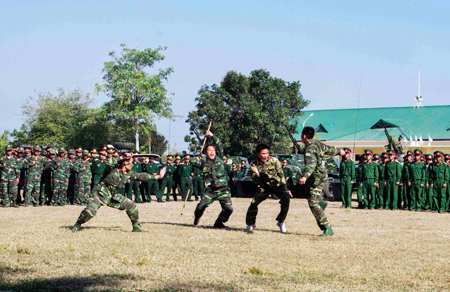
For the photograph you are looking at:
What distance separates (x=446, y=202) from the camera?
18.0 metres

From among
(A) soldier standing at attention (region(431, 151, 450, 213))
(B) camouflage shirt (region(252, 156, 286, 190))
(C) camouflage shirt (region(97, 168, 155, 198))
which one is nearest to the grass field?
(C) camouflage shirt (region(97, 168, 155, 198))

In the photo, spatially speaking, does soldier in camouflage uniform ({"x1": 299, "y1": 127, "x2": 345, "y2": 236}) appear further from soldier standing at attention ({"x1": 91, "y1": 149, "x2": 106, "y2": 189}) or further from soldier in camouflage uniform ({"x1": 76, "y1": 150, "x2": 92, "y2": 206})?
soldier standing at attention ({"x1": 91, "y1": 149, "x2": 106, "y2": 189})

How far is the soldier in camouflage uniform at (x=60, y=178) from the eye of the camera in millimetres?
18250

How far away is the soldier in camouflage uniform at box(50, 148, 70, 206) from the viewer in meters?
18.2

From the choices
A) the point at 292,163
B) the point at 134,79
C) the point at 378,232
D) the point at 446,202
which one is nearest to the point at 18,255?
the point at 378,232

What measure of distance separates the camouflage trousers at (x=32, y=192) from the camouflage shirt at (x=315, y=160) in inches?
415

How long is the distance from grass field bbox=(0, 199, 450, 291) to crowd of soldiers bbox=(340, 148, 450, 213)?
562cm

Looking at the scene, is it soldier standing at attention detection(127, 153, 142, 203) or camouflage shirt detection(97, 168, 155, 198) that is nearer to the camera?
camouflage shirt detection(97, 168, 155, 198)

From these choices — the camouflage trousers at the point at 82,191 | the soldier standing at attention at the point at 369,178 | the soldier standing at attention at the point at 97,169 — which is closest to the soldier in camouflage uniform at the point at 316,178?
the soldier standing at attention at the point at 369,178

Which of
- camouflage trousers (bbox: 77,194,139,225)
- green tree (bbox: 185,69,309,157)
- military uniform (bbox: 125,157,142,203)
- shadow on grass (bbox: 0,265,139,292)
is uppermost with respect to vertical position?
green tree (bbox: 185,69,309,157)

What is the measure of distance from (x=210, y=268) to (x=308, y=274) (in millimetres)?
1219

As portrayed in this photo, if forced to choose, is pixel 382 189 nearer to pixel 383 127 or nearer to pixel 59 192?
pixel 59 192

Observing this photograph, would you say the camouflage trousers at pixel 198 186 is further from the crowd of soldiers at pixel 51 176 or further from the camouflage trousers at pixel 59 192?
the camouflage trousers at pixel 59 192

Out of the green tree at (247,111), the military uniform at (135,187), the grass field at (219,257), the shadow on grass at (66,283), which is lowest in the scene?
the shadow on grass at (66,283)
